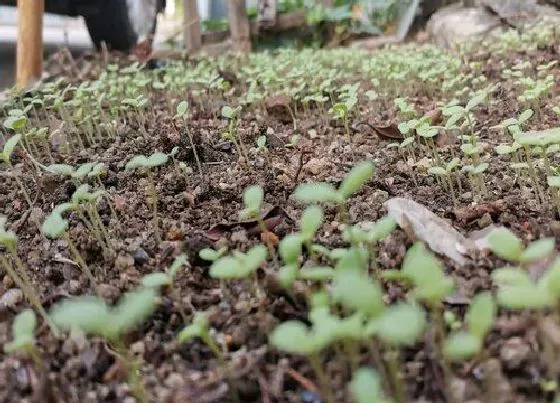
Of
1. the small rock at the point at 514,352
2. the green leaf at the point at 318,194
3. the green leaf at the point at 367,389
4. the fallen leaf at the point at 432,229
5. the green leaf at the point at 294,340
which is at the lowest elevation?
the fallen leaf at the point at 432,229

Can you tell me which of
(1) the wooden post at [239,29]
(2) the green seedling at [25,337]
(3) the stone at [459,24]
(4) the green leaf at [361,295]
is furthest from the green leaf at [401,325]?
(1) the wooden post at [239,29]

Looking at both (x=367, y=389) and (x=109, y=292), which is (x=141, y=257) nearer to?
(x=109, y=292)

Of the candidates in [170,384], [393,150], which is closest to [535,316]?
[170,384]

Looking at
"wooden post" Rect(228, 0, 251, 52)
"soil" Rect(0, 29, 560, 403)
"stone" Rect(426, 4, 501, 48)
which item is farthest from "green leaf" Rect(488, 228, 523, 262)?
"wooden post" Rect(228, 0, 251, 52)

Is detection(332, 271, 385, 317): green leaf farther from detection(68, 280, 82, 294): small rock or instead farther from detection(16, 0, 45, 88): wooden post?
detection(16, 0, 45, 88): wooden post

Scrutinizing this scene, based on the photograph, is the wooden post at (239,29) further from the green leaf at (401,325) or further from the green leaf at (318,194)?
the green leaf at (401,325)

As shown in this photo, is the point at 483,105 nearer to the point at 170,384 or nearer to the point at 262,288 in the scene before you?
the point at 262,288

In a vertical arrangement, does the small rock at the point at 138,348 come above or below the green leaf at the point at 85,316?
below

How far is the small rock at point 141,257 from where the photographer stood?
126 centimetres

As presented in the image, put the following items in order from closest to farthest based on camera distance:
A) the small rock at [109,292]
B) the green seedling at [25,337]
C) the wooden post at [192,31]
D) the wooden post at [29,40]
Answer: the green seedling at [25,337]
the small rock at [109,292]
the wooden post at [29,40]
the wooden post at [192,31]

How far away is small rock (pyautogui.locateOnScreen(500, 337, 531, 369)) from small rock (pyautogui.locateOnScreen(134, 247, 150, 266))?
0.68m

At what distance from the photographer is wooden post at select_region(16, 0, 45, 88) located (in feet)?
10.4

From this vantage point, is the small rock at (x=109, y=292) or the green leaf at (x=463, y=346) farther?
the small rock at (x=109, y=292)

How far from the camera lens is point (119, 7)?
5.11 metres
